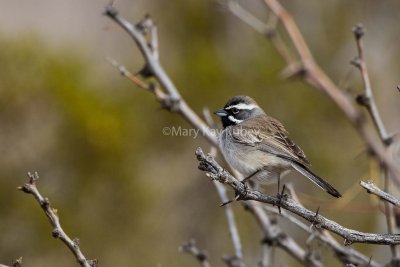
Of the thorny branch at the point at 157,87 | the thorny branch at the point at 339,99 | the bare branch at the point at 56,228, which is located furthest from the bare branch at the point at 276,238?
the thorny branch at the point at 339,99

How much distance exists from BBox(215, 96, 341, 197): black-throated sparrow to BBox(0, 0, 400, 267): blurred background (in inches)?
27.0

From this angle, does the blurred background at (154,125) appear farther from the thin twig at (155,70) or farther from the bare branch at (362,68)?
the bare branch at (362,68)

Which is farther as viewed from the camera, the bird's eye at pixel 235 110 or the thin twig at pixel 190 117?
the bird's eye at pixel 235 110

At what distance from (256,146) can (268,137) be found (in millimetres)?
152

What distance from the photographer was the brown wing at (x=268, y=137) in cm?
471

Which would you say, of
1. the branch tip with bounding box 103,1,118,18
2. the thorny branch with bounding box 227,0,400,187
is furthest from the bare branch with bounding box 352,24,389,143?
the branch tip with bounding box 103,1,118,18

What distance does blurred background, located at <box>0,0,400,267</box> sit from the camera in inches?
256

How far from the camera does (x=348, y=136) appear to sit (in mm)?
8516

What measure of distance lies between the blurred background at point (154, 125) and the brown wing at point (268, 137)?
81 cm

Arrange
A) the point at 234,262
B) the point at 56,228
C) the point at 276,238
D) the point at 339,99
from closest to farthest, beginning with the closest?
the point at 339,99 < the point at 56,228 < the point at 234,262 < the point at 276,238

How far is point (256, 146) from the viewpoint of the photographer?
4945 millimetres

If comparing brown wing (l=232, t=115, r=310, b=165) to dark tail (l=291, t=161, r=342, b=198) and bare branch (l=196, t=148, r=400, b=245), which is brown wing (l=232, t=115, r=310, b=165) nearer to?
dark tail (l=291, t=161, r=342, b=198)

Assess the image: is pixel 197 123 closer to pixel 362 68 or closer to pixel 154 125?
pixel 362 68

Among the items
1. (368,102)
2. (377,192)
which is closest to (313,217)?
(377,192)
